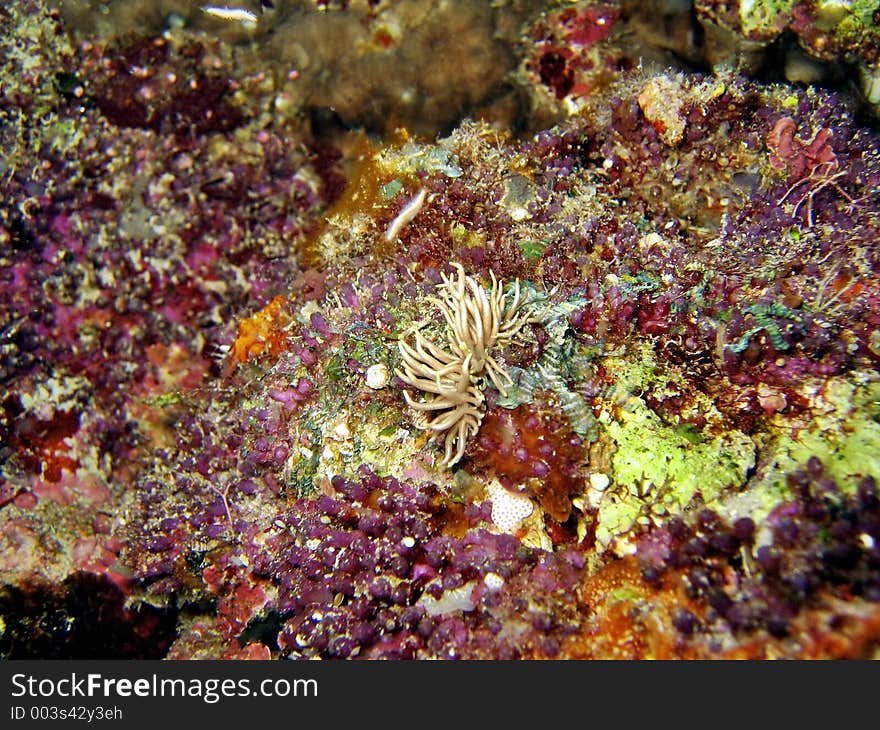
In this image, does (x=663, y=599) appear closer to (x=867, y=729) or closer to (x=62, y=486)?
(x=867, y=729)

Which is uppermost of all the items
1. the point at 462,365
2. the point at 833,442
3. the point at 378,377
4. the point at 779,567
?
the point at 833,442

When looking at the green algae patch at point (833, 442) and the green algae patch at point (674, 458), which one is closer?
the green algae patch at point (833, 442)

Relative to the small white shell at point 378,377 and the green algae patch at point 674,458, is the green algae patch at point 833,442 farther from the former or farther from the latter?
the small white shell at point 378,377


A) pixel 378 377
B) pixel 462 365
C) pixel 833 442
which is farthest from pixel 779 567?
pixel 378 377

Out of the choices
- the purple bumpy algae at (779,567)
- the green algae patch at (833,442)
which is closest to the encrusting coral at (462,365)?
the purple bumpy algae at (779,567)

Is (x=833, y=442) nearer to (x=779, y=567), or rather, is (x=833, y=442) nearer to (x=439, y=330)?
(x=779, y=567)
